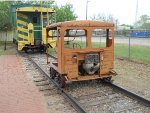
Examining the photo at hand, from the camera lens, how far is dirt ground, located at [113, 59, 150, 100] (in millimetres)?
9703

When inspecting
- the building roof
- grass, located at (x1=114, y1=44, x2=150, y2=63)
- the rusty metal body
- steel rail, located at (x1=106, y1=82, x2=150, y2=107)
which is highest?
the building roof

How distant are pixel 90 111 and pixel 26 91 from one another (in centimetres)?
307

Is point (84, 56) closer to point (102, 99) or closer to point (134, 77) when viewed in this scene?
point (102, 99)

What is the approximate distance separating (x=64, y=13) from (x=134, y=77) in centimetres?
2478

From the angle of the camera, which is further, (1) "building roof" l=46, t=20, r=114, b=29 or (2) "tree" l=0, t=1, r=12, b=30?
(2) "tree" l=0, t=1, r=12, b=30

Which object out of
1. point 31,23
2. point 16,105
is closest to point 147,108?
point 16,105

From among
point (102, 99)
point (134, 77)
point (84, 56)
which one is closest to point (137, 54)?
point (134, 77)

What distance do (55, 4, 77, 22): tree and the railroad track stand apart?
2487 cm

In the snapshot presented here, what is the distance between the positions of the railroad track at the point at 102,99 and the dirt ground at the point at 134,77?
1.68ft

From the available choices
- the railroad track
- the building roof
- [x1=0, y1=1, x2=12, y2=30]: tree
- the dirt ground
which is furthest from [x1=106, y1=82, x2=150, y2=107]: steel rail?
[x1=0, y1=1, x2=12, y2=30]: tree

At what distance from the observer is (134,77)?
1165 cm

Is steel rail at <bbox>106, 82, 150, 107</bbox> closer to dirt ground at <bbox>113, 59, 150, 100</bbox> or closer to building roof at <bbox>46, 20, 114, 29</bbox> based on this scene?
dirt ground at <bbox>113, 59, 150, 100</bbox>

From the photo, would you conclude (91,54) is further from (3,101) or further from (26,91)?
(3,101)

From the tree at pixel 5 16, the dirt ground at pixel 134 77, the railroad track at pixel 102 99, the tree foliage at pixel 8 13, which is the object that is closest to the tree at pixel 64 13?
the tree foliage at pixel 8 13
